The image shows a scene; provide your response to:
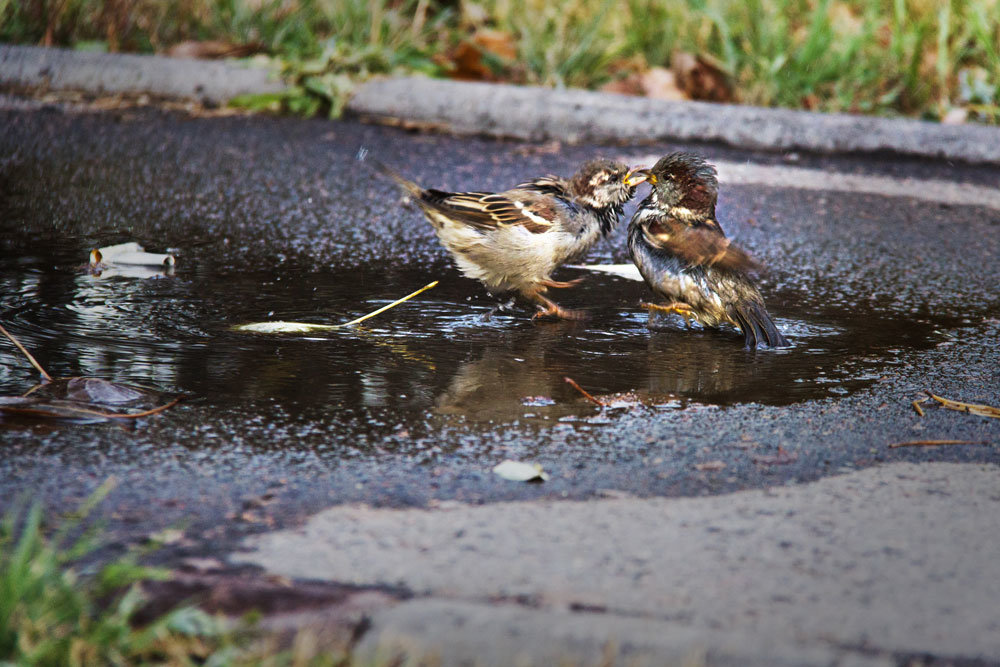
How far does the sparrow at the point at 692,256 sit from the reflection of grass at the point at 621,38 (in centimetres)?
316

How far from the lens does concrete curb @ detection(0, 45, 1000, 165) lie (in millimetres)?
6891

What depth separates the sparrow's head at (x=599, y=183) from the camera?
189 inches

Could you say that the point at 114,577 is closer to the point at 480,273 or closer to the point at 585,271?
the point at 480,273

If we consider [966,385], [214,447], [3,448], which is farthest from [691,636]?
[966,385]

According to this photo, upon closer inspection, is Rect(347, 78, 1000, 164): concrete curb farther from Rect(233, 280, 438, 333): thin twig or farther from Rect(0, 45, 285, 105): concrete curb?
Rect(233, 280, 438, 333): thin twig

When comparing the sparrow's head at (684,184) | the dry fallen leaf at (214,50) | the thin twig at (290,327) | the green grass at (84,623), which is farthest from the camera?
the dry fallen leaf at (214,50)

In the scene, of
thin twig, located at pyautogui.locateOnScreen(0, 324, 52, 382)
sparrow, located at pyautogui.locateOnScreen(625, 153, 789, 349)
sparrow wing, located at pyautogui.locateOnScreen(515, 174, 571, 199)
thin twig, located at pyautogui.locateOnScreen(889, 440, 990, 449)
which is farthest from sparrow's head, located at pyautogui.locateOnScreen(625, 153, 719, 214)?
thin twig, located at pyautogui.locateOnScreen(0, 324, 52, 382)

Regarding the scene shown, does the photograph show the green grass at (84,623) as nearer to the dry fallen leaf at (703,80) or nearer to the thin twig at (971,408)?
the thin twig at (971,408)

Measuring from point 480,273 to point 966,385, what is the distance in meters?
1.91

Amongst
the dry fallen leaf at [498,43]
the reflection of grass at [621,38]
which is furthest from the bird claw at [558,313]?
the dry fallen leaf at [498,43]

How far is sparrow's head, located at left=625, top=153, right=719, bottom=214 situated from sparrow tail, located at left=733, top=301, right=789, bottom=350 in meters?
0.64

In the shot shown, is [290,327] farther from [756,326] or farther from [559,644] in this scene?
[559,644]

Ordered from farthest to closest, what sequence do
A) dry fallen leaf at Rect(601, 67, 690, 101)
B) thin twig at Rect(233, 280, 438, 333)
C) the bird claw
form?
dry fallen leaf at Rect(601, 67, 690, 101), the bird claw, thin twig at Rect(233, 280, 438, 333)

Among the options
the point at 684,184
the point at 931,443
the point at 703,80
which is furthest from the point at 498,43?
the point at 931,443
